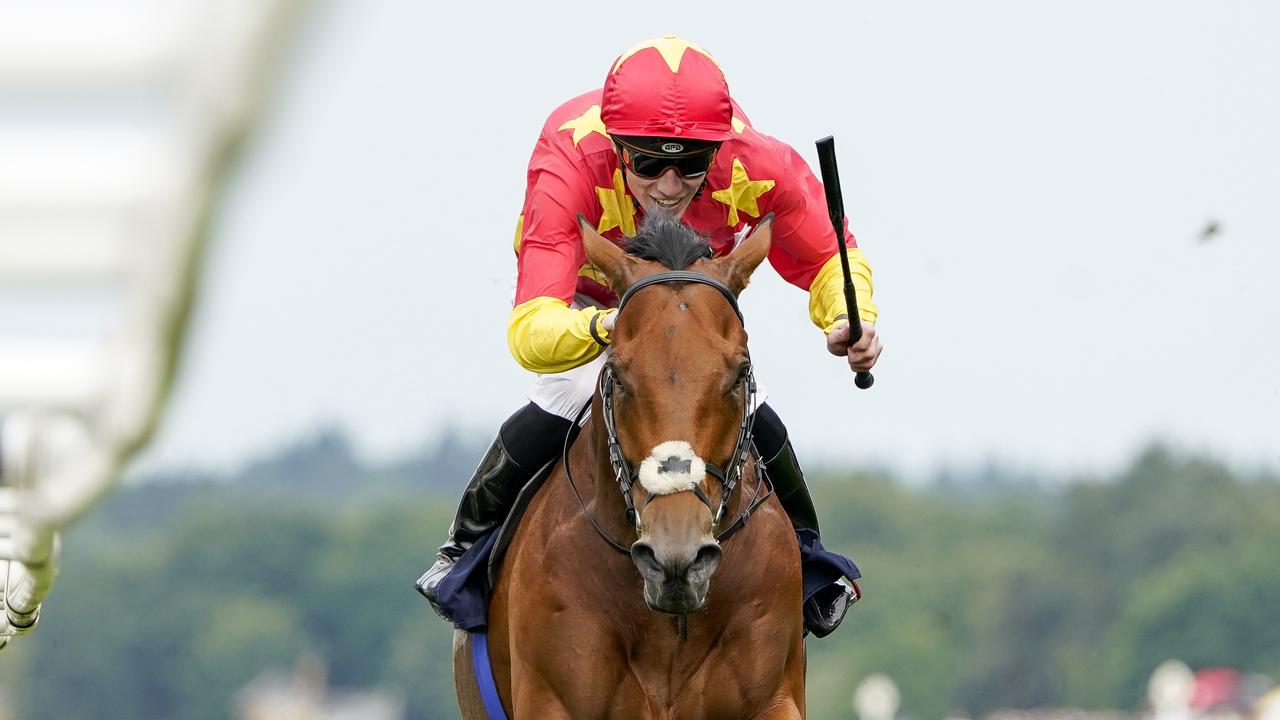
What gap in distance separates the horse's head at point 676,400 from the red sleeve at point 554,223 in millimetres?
506

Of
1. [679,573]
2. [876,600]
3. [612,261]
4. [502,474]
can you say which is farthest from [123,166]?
[876,600]

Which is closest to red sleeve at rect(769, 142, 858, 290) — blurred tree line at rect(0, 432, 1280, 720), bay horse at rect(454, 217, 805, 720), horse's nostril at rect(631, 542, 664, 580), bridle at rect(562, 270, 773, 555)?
bay horse at rect(454, 217, 805, 720)

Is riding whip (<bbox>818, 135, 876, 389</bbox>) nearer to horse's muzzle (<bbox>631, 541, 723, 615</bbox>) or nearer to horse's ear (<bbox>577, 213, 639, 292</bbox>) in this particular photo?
horse's ear (<bbox>577, 213, 639, 292</bbox>)

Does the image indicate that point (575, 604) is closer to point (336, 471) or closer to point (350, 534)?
point (350, 534)

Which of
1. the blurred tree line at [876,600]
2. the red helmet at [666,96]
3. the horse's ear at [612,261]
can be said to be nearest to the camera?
the horse's ear at [612,261]

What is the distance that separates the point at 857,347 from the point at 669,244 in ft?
2.43

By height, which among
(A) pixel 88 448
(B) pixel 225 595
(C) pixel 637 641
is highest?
(A) pixel 88 448

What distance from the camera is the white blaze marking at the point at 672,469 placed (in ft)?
15.6

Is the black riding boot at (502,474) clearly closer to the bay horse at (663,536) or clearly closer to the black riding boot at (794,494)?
the bay horse at (663,536)

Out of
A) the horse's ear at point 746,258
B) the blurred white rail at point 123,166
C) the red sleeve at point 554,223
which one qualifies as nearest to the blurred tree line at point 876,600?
the red sleeve at point 554,223

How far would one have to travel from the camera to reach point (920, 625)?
105 meters

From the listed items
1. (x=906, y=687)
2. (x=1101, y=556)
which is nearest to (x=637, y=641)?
(x=906, y=687)

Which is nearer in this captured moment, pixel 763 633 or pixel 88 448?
pixel 88 448

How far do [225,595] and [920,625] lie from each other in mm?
42559
